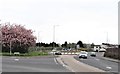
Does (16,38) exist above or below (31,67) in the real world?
above

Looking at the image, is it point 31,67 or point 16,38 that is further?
point 16,38

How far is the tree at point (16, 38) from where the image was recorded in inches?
3669

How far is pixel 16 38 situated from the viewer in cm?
9412

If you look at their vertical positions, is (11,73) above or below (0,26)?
below

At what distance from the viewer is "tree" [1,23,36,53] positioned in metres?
93.2

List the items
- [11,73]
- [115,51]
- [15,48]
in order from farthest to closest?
[15,48] < [115,51] < [11,73]

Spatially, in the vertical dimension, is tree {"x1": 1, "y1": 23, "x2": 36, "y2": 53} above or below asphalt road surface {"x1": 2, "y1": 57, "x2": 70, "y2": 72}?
above

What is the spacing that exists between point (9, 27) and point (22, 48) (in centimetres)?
771

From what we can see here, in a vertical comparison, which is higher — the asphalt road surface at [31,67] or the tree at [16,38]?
the tree at [16,38]

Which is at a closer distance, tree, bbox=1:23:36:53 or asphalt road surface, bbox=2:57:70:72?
asphalt road surface, bbox=2:57:70:72

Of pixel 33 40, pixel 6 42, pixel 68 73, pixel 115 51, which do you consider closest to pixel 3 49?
pixel 6 42

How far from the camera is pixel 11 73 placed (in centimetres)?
2542

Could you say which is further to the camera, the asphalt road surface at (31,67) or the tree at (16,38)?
the tree at (16,38)

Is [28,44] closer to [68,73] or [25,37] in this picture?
[25,37]
